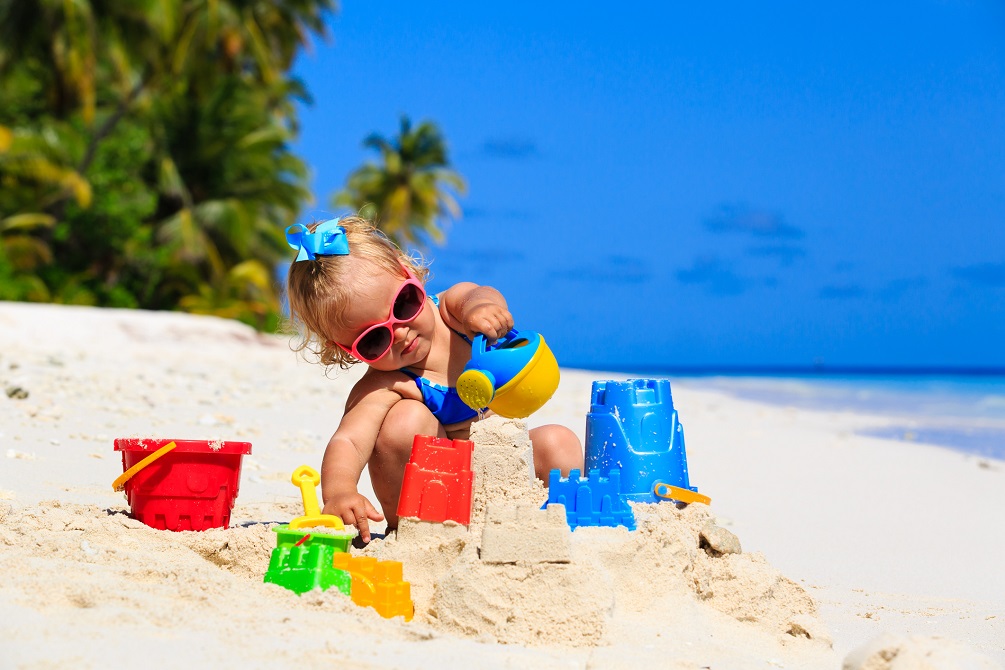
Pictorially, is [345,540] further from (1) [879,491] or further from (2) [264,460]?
(1) [879,491]

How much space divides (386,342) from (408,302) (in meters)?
0.17

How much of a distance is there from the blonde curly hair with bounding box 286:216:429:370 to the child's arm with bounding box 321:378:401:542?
0.24 metres

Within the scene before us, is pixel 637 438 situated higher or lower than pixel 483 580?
higher

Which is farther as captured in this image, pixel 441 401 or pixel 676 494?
pixel 441 401

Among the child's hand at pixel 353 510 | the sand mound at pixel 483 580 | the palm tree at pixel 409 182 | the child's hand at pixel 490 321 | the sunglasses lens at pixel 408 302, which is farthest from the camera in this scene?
the palm tree at pixel 409 182

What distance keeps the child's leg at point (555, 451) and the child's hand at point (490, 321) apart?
431 millimetres

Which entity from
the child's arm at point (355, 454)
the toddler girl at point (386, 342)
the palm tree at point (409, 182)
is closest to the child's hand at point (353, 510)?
the child's arm at point (355, 454)

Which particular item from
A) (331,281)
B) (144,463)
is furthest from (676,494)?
(144,463)

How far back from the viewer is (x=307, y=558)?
2395mm

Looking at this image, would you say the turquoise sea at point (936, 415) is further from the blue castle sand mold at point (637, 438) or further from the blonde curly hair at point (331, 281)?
the blonde curly hair at point (331, 281)

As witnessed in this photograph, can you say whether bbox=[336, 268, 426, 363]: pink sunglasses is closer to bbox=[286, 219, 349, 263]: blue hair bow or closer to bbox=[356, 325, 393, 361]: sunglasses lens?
→ bbox=[356, 325, 393, 361]: sunglasses lens

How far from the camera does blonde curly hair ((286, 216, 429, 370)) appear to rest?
3246 millimetres

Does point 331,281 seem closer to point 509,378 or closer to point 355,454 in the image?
point 355,454

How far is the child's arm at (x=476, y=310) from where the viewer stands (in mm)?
3078
